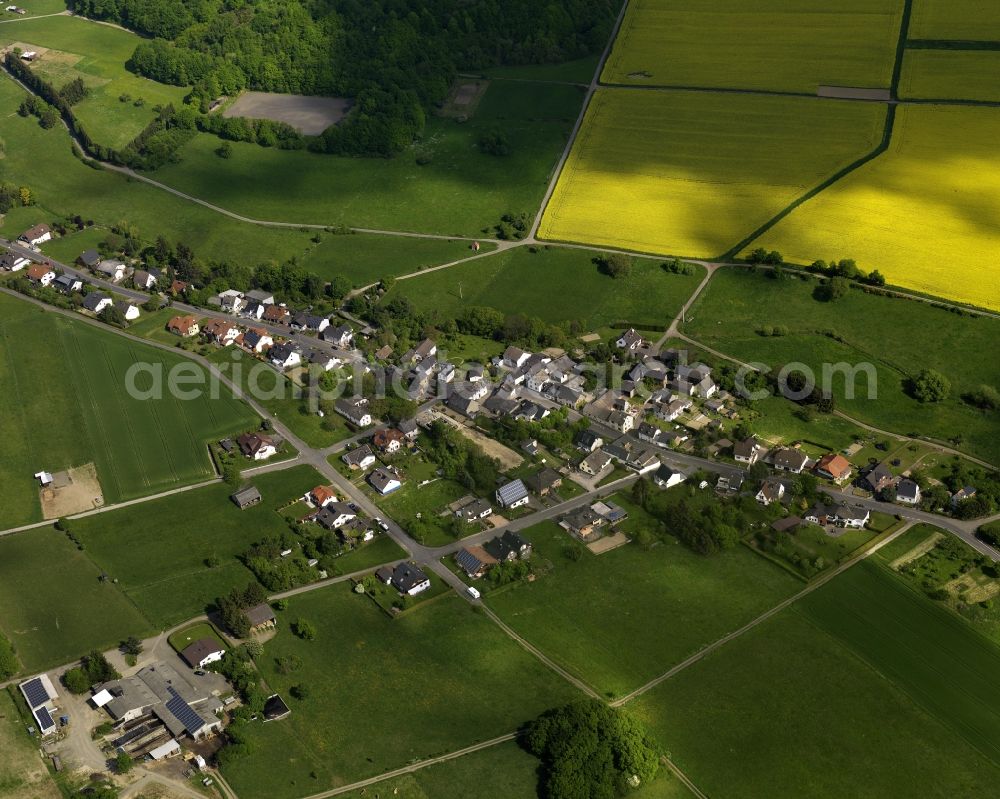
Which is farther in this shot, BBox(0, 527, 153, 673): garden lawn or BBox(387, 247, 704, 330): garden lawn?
BBox(387, 247, 704, 330): garden lawn

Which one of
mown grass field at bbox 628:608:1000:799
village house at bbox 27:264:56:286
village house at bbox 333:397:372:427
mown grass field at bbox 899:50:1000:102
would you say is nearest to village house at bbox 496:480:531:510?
village house at bbox 333:397:372:427

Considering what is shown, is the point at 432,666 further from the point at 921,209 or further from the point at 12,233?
the point at 12,233

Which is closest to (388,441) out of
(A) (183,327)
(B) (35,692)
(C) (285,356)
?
(C) (285,356)

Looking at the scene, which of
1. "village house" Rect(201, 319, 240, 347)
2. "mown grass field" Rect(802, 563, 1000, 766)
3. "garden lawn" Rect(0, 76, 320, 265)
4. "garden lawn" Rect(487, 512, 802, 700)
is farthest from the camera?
"garden lawn" Rect(0, 76, 320, 265)

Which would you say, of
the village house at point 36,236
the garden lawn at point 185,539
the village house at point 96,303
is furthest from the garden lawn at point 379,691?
the village house at point 36,236

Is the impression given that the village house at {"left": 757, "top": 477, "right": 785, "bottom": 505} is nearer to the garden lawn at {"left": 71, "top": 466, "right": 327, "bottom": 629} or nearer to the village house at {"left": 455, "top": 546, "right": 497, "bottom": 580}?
the village house at {"left": 455, "top": 546, "right": 497, "bottom": 580}

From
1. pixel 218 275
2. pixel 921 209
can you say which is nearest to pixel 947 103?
pixel 921 209

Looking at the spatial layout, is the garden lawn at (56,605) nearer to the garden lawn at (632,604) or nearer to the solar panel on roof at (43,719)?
the solar panel on roof at (43,719)
